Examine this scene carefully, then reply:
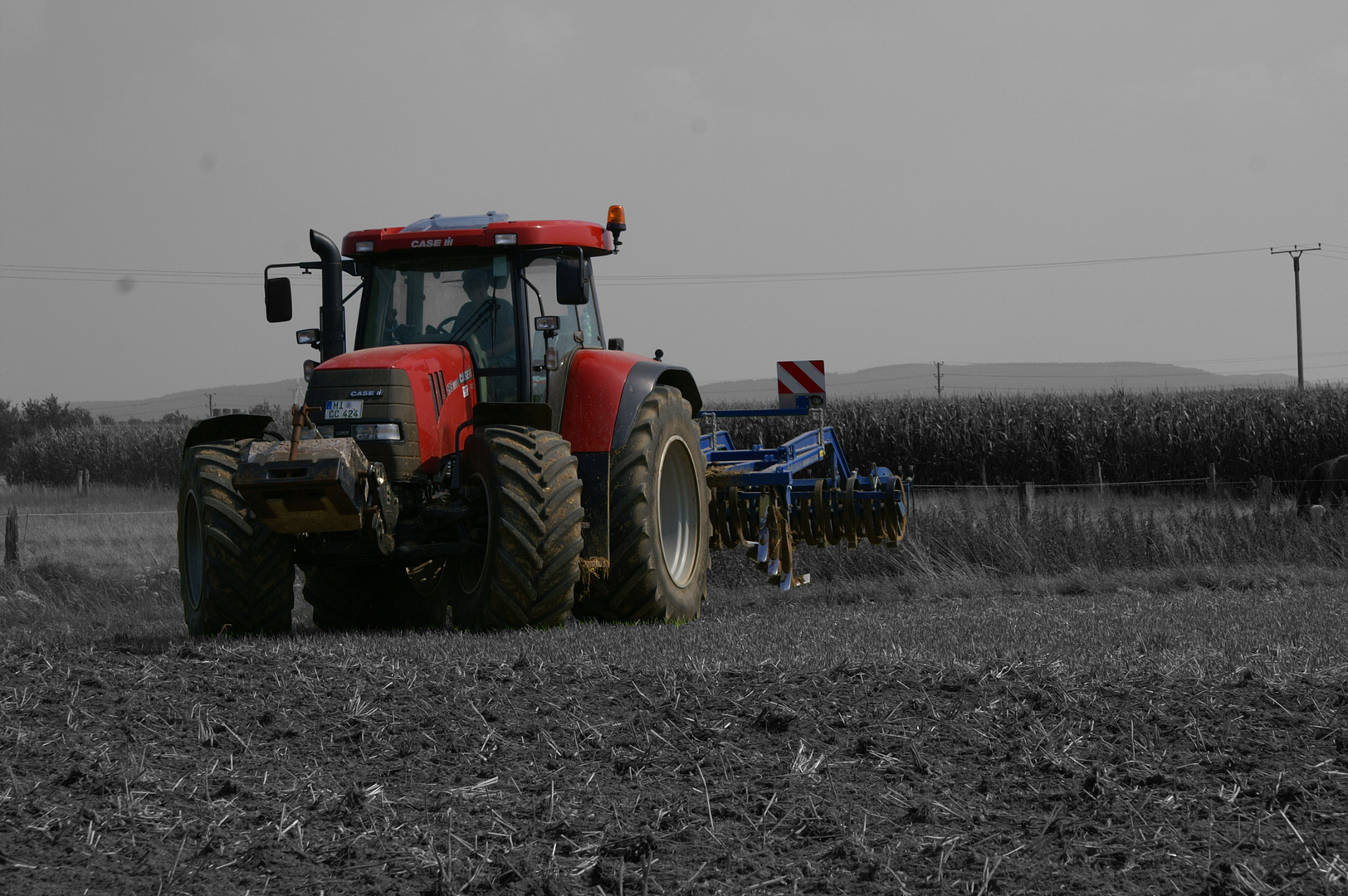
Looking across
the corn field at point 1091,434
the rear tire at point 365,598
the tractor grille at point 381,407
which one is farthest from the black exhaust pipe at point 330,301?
the corn field at point 1091,434

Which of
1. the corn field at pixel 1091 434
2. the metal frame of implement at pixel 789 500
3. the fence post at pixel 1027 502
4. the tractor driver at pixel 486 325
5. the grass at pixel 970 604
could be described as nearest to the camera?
the grass at pixel 970 604

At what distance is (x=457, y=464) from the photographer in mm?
8219

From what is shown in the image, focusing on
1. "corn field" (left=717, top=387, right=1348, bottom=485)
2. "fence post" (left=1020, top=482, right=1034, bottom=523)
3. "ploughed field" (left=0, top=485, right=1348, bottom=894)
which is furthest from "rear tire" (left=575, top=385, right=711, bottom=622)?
"corn field" (left=717, top=387, right=1348, bottom=485)

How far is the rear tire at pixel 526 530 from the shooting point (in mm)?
7395

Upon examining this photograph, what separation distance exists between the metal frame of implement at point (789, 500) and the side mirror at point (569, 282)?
2.42 meters

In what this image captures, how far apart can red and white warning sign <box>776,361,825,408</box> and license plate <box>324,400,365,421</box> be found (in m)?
6.03

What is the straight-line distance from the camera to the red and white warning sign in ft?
43.4

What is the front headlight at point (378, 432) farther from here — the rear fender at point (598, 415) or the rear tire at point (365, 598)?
the rear tire at point (365, 598)

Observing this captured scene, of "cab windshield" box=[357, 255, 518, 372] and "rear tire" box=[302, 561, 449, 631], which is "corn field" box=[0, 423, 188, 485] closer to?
"rear tire" box=[302, 561, 449, 631]

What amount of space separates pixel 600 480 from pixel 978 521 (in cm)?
662

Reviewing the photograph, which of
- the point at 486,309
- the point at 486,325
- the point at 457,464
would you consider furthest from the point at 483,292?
the point at 457,464

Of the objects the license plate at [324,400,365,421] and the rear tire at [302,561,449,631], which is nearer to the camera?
the license plate at [324,400,365,421]

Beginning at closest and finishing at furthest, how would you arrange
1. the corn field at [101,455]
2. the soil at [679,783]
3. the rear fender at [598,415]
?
the soil at [679,783], the rear fender at [598,415], the corn field at [101,455]

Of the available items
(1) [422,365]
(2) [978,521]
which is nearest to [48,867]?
(1) [422,365]
